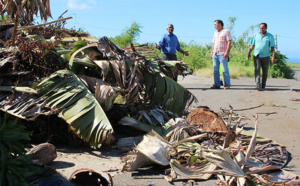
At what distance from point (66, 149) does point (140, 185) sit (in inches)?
66.0

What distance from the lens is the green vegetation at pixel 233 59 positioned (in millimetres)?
20362

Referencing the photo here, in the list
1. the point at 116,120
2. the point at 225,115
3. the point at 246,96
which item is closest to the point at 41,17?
the point at 116,120

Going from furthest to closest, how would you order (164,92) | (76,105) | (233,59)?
(233,59), (164,92), (76,105)

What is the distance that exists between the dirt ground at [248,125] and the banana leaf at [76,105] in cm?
33

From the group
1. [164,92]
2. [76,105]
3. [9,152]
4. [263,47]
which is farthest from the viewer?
[263,47]

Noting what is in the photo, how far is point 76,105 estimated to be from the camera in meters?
4.92

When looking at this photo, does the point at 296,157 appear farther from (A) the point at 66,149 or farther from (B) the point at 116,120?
(A) the point at 66,149

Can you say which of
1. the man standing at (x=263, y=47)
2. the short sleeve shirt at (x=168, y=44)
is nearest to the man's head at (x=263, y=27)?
the man standing at (x=263, y=47)

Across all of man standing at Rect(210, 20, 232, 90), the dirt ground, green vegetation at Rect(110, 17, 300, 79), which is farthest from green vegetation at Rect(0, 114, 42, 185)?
green vegetation at Rect(110, 17, 300, 79)

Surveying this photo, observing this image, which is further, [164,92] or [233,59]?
[233,59]

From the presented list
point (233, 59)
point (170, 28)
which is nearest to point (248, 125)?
point (170, 28)

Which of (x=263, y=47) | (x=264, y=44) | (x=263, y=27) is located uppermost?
(x=263, y=27)

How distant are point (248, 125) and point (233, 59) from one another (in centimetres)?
2083

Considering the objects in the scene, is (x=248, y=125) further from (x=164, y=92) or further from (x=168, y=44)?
(x=168, y=44)
